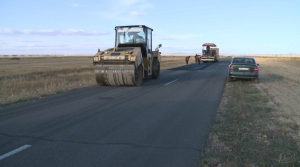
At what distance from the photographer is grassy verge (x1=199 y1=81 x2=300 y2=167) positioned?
13.9 feet

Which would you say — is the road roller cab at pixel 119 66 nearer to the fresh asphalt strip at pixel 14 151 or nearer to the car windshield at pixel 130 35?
the car windshield at pixel 130 35

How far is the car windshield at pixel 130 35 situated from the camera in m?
15.2

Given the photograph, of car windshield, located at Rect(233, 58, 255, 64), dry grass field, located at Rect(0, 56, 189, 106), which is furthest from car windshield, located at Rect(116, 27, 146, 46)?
car windshield, located at Rect(233, 58, 255, 64)

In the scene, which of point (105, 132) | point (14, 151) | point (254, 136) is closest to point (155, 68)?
point (105, 132)

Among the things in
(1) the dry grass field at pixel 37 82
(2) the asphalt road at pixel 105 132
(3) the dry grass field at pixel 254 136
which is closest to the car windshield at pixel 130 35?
(1) the dry grass field at pixel 37 82

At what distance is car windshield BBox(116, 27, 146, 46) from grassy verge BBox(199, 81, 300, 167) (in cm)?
862

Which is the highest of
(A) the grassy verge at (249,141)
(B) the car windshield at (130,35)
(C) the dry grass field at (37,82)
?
(B) the car windshield at (130,35)

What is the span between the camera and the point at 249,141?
512cm

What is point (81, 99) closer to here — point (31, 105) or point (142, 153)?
point (31, 105)

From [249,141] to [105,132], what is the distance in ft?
10.3

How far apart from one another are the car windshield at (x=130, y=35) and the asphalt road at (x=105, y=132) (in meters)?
6.66

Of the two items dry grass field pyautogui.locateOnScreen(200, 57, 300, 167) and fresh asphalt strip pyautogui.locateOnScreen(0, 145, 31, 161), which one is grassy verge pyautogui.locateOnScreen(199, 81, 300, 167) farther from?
fresh asphalt strip pyautogui.locateOnScreen(0, 145, 31, 161)

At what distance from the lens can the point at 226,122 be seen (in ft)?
21.4

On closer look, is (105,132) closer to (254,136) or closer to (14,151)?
(14,151)
